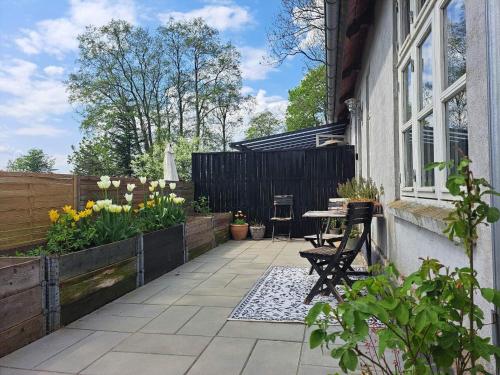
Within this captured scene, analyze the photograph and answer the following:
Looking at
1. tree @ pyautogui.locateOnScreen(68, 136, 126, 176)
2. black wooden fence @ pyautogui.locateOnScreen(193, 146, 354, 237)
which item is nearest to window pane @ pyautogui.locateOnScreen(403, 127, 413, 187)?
black wooden fence @ pyautogui.locateOnScreen(193, 146, 354, 237)

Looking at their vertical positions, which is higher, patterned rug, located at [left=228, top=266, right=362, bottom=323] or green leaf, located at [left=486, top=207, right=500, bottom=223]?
green leaf, located at [left=486, top=207, right=500, bottom=223]

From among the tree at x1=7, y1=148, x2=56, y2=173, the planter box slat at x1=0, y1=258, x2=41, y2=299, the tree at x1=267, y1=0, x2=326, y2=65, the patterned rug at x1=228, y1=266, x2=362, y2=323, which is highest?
the tree at x1=267, y1=0, x2=326, y2=65

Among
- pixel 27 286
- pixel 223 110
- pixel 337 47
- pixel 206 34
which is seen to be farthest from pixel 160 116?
pixel 27 286

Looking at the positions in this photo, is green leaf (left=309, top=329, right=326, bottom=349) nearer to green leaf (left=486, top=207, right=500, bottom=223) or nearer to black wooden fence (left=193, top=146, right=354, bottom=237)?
green leaf (left=486, top=207, right=500, bottom=223)

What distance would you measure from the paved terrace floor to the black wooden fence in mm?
4700

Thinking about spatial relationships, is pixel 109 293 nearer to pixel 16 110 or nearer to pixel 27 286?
pixel 27 286

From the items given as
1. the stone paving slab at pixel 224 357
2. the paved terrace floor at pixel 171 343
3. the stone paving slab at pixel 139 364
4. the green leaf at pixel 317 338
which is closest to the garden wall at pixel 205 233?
the paved terrace floor at pixel 171 343

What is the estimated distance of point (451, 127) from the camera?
6.80 feet

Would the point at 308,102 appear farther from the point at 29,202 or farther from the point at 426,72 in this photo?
the point at 426,72

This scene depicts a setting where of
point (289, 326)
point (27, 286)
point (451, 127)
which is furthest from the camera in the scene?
point (289, 326)

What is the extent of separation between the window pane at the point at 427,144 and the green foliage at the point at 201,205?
20.3ft

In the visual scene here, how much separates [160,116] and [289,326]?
73.8 ft

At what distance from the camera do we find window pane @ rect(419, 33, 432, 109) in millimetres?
2490

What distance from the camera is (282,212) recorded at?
28.9 ft
